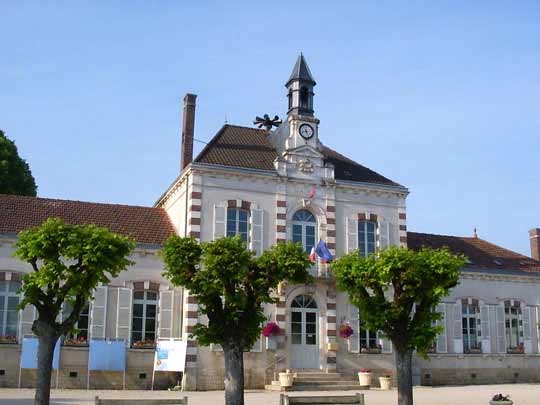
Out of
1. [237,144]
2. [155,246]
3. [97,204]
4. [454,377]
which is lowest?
[454,377]

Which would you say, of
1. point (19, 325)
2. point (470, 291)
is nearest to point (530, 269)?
point (470, 291)

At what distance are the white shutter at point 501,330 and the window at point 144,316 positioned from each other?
13.3 m

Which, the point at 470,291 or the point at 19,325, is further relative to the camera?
the point at 470,291

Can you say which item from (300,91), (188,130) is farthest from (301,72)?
(188,130)

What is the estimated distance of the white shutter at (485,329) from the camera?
27328mm

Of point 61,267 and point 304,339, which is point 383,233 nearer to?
point 304,339

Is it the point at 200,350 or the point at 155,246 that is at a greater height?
the point at 155,246

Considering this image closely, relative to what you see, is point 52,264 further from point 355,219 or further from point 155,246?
point 355,219

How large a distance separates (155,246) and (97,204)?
325cm

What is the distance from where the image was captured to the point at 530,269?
29.1m

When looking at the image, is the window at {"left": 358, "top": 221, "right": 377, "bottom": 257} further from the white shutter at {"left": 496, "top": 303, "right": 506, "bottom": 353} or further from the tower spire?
the white shutter at {"left": 496, "top": 303, "right": 506, "bottom": 353}

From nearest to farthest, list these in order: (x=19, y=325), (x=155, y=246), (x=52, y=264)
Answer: (x=52, y=264), (x=19, y=325), (x=155, y=246)

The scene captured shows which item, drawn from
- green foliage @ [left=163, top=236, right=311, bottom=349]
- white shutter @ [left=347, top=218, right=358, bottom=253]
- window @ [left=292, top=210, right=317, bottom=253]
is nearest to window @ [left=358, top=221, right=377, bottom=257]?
white shutter @ [left=347, top=218, right=358, bottom=253]

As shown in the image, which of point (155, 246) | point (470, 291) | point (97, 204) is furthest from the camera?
point (470, 291)
